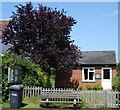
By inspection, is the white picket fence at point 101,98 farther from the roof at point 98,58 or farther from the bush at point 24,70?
the roof at point 98,58

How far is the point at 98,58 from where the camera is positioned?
86.0 ft

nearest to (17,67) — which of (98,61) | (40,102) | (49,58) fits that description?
(40,102)

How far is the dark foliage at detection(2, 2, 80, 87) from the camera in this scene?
56.3 ft

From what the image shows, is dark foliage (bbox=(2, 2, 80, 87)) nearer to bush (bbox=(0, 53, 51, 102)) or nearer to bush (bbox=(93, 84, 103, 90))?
bush (bbox=(0, 53, 51, 102))

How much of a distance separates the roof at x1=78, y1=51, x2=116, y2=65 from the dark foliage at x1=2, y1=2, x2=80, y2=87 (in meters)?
6.48

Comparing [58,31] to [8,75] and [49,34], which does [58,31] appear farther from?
[8,75]

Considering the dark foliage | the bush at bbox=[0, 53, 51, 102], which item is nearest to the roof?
the dark foliage

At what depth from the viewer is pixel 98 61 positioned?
2547 cm

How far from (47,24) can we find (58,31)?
39.5 inches

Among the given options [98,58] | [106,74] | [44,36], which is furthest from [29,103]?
[98,58]

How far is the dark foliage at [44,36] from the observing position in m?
17.2

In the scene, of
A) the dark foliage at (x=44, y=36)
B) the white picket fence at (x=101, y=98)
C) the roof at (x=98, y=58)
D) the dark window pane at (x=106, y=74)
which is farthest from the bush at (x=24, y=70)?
the dark window pane at (x=106, y=74)

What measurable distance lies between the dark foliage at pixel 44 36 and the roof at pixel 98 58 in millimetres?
6476

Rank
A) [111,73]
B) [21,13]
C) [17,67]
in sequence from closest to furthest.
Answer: [17,67]
[21,13]
[111,73]
